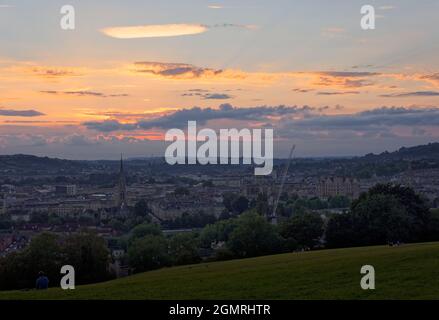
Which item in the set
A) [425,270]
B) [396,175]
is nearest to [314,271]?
[425,270]

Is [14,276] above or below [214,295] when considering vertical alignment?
below

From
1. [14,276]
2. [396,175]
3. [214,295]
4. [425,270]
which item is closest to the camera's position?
[214,295]

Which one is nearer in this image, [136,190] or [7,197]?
[7,197]

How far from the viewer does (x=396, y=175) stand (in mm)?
181750

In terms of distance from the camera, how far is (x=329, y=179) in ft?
588

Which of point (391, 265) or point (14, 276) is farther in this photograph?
point (14, 276)

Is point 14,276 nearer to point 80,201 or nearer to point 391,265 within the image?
point 391,265

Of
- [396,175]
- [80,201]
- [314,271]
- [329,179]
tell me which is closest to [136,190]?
[80,201]

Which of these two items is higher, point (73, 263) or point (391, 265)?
point (391, 265)

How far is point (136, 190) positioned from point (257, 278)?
172 meters

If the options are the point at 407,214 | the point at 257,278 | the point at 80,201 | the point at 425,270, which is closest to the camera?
the point at 425,270
